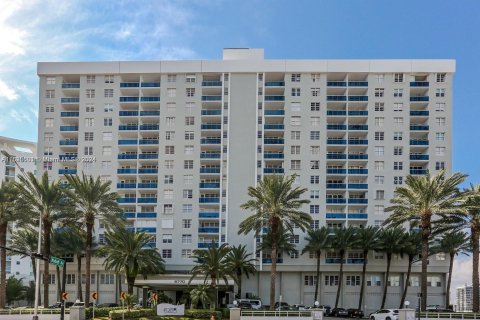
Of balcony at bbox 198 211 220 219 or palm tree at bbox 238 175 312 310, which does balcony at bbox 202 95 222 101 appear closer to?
balcony at bbox 198 211 220 219

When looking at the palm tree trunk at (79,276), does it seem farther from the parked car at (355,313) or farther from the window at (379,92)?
the window at (379,92)

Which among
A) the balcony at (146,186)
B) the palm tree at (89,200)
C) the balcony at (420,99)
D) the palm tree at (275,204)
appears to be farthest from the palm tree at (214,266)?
the balcony at (420,99)

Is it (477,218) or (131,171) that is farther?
(131,171)

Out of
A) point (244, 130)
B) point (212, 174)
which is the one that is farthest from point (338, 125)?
point (212, 174)

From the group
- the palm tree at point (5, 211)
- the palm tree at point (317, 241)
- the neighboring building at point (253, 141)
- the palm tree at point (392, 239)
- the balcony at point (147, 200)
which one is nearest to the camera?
the palm tree at point (5, 211)

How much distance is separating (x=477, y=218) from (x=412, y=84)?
1496 inches

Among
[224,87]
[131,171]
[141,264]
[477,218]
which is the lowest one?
[141,264]

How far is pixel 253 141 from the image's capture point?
9844 cm

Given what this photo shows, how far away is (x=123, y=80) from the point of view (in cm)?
10344

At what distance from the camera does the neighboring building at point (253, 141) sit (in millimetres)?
96938

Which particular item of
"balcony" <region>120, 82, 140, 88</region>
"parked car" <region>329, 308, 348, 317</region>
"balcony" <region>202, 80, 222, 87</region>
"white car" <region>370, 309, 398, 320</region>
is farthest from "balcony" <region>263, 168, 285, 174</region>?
"white car" <region>370, 309, 398, 320</region>

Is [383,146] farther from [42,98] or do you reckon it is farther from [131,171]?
[42,98]

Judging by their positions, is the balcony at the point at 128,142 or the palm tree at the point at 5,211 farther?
the balcony at the point at 128,142

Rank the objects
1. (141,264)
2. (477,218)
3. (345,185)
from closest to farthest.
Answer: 1. (477,218)
2. (141,264)
3. (345,185)
